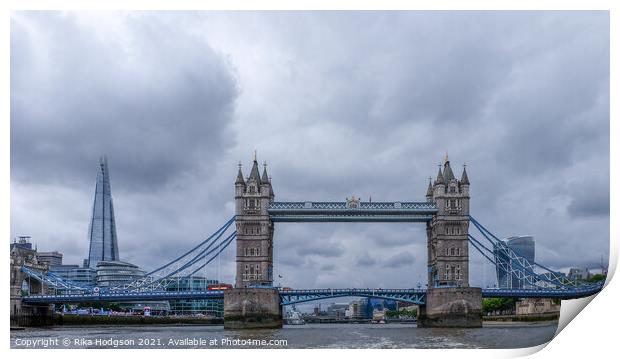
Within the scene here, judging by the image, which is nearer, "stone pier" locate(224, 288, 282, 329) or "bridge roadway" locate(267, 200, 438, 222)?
"stone pier" locate(224, 288, 282, 329)

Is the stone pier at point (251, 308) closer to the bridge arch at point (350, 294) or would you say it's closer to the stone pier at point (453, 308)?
the bridge arch at point (350, 294)

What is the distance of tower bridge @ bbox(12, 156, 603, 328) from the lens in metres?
45.8

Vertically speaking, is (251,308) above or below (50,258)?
below

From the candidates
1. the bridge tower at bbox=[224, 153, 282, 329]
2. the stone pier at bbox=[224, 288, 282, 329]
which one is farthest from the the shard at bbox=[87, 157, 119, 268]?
the stone pier at bbox=[224, 288, 282, 329]

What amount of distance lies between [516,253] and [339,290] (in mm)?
10146

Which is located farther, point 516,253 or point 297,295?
point 297,295

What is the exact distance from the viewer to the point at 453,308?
46.4 m

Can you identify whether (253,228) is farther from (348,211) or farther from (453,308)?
(453,308)

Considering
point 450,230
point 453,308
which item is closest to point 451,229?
point 450,230

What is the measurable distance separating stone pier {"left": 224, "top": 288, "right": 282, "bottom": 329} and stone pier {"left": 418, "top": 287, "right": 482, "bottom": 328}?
885 cm

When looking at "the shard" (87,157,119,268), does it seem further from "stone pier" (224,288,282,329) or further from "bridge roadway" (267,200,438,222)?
"stone pier" (224,288,282,329)

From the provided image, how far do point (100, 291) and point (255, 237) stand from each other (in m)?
10.2

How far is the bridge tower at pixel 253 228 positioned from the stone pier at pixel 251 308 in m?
3.92
